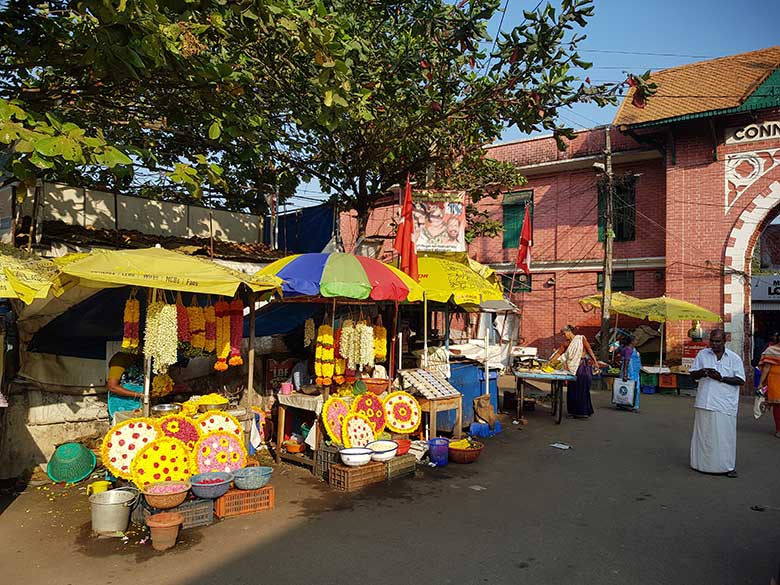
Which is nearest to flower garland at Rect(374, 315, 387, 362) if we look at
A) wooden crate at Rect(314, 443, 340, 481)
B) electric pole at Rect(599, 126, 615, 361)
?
wooden crate at Rect(314, 443, 340, 481)

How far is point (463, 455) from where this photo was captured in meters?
8.34

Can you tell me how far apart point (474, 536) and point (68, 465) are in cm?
497

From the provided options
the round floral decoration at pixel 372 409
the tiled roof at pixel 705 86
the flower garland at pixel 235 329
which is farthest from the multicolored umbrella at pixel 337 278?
the tiled roof at pixel 705 86

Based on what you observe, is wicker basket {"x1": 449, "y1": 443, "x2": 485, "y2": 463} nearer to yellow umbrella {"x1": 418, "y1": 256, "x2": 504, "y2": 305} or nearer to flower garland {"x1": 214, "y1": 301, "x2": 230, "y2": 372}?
yellow umbrella {"x1": 418, "y1": 256, "x2": 504, "y2": 305}

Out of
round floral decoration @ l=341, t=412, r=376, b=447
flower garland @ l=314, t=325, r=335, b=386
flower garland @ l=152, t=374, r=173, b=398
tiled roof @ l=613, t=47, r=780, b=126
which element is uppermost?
tiled roof @ l=613, t=47, r=780, b=126

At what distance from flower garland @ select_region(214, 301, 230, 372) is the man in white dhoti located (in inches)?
253

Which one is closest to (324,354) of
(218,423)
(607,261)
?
(218,423)

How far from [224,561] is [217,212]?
770 centimetres

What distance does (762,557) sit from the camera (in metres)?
5.23

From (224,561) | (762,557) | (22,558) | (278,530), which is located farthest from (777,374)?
(22,558)

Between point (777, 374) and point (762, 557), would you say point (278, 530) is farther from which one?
point (777, 374)

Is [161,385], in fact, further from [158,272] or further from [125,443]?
[158,272]

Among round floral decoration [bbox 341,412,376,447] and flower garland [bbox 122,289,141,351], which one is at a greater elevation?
flower garland [bbox 122,289,141,351]

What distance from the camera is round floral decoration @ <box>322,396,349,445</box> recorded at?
24.5 feet
